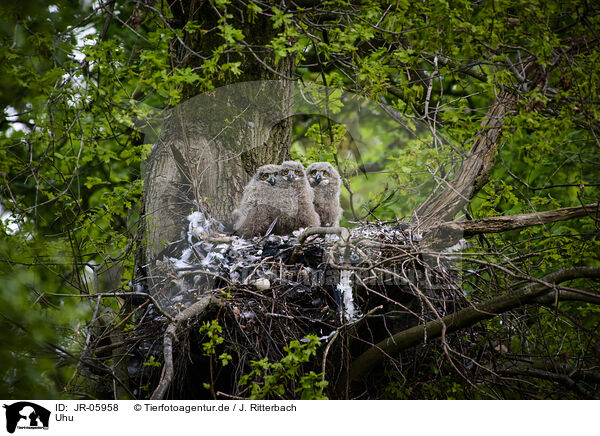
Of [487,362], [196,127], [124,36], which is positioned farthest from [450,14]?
[124,36]

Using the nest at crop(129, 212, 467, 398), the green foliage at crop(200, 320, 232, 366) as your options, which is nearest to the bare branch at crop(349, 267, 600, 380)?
the nest at crop(129, 212, 467, 398)

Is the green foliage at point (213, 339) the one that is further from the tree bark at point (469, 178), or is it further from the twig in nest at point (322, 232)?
the tree bark at point (469, 178)

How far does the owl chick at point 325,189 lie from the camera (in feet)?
14.0

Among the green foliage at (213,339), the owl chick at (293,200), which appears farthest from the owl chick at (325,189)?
the green foliage at (213,339)

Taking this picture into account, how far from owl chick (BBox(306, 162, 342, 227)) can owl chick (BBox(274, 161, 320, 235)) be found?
0.18 metres

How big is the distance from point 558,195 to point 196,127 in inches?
146

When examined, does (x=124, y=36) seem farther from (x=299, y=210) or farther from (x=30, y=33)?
(x=299, y=210)

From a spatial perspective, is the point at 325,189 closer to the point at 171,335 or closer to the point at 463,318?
the point at 463,318

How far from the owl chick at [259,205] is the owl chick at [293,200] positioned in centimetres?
6

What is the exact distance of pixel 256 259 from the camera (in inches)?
125

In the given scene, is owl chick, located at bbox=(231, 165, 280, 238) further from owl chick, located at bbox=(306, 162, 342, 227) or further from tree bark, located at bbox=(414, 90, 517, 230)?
tree bark, located at bbox=(414, 90, 517, 230)

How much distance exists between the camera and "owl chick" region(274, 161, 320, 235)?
3961 millimetres
